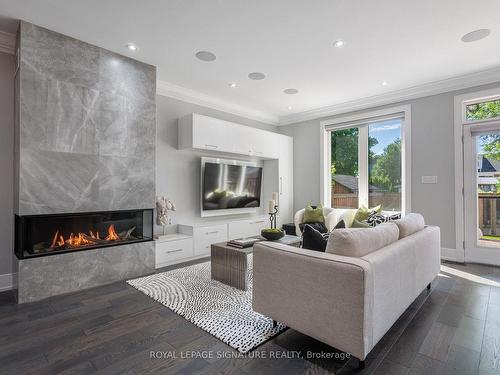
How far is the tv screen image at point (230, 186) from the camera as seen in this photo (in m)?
4.66

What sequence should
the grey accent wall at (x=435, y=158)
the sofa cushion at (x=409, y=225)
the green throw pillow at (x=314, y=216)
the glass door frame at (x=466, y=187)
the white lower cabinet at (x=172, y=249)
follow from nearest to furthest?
the sofa cushion at (x=409, y=225) → the white lower cabinet at (x=172, y=249) → the glass door frame at (x=466, y=187) → the grey accent wall at (x=435, y=158) → the green throw pillow at (x=314, y=216)

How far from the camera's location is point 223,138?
15.2 feet

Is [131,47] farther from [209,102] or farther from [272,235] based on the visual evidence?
[272,235]

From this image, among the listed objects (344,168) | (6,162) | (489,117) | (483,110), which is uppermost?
(483,110)

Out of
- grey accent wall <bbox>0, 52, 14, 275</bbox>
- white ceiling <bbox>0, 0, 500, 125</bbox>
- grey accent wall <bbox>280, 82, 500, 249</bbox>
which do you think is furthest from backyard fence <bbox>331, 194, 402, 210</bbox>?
grey accent wall <bbox>0, 52, 14, 275</bbox>

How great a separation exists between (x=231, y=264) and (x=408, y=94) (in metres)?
3.91

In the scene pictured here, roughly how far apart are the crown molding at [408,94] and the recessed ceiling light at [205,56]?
110 inches

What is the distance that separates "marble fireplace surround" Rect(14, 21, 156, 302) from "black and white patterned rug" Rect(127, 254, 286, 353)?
521mm

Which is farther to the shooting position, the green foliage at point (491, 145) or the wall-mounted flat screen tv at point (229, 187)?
the wall-mounted flat screen tv at point (229, 187)

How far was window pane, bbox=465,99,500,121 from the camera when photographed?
3.85 metres

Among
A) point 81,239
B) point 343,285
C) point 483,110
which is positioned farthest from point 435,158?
point 81,239

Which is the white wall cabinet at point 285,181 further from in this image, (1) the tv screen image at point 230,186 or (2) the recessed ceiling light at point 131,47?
(2) the recessed ceiling light at point 131,47

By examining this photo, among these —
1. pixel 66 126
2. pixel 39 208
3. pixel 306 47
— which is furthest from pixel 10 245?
pixel 306 47

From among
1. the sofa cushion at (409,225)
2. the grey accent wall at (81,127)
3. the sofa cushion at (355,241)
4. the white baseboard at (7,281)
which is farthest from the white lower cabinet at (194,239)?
the sofa cushion at (409,225)
